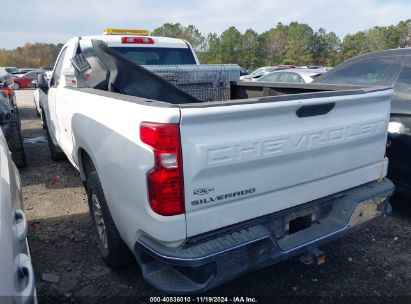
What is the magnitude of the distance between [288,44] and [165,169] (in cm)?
6541

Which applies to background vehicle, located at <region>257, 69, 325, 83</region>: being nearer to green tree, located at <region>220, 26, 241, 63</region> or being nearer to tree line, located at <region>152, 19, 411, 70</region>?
tree line, located at <region>152, 19, 411, 70</region>

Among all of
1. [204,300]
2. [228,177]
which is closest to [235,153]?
[228,177]

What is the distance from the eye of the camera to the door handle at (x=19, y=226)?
5.51 feet

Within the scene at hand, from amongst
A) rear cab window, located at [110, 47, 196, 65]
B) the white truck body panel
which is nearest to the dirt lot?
the white truck body panel

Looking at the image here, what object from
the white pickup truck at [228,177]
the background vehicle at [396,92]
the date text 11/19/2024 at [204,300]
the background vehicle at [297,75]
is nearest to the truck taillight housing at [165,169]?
the white pickup truck at [228,177]

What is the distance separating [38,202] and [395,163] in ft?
13.7

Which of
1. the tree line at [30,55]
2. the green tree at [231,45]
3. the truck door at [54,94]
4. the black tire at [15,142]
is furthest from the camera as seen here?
the tree line at [30,55]

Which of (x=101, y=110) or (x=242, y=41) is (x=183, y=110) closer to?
(x=101, y=110)

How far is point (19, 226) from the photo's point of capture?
1743mm

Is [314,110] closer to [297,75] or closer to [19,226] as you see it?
[19,226]

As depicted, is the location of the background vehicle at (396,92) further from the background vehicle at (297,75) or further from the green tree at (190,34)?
the green tree at (190,34)

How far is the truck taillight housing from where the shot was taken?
1.86 metres

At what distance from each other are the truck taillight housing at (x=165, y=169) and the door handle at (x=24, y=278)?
2.23 feet

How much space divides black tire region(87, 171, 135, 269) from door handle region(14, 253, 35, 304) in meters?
1.13
